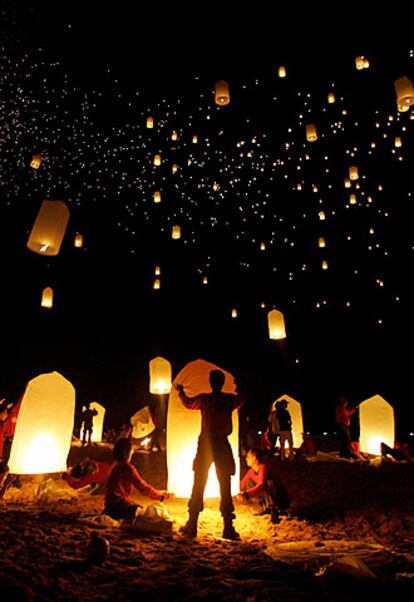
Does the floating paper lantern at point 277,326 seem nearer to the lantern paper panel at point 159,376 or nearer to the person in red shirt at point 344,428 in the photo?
the person in red shirt at point 344,428

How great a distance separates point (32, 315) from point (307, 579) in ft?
66.7

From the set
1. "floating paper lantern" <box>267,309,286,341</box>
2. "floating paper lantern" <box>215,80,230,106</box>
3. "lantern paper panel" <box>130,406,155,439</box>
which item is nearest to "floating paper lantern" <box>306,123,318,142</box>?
"floating paper lantern" <box>215,80,230,106</box>

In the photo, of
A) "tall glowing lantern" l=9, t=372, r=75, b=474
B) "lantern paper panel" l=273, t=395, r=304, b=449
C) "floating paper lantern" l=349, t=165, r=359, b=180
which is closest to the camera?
"tall glowing lantern" l=9, t=372, r=75, b=474

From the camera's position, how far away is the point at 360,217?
50.1 feet

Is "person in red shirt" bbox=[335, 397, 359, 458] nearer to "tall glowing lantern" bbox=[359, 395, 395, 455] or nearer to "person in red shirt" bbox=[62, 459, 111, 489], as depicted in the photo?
"tall glowing lantern" bbox=[359, 395, 395, 455]

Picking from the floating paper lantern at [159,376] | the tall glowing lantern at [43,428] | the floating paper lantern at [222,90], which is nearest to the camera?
the tall glowing lantern at [43,428]

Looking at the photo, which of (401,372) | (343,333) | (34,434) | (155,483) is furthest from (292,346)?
(34,434)

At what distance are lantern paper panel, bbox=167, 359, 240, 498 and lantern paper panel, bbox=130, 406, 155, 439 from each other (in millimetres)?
6948

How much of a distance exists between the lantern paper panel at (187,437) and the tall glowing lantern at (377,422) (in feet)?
18.0

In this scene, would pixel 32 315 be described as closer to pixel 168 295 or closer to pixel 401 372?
pixel 168 295

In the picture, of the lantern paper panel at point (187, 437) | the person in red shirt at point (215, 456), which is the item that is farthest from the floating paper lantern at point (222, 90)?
the person in red shirt at point (215, 456)

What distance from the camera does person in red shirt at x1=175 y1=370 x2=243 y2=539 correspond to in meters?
4.25

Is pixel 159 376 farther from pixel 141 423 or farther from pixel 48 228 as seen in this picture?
pixel 48 228

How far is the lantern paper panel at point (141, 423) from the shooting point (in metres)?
12.5
